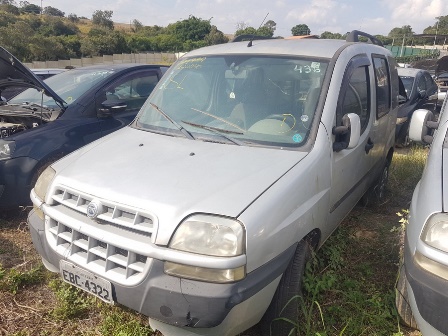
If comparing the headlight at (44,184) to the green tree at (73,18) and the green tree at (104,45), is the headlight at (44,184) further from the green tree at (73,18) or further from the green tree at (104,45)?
the green tree at (73,18)

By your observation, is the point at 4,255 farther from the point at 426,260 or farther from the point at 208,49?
the point at 426,260

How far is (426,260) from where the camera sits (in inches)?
75.8

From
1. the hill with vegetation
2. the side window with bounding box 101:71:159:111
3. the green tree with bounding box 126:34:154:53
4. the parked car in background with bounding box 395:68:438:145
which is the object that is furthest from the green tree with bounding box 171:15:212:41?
the side window with bounding box 101:71:159:111

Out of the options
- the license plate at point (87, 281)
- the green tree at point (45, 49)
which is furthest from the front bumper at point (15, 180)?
the green tree at point (45, 49)

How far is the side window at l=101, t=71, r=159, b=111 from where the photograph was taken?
4.83 meters

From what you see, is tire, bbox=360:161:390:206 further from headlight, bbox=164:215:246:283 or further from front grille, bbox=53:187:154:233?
front grille, bbox=53:187:154:233

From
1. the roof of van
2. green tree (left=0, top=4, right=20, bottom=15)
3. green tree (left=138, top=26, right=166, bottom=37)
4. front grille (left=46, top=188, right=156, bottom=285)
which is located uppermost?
green tree (left=0, top=4, right=20, bottom=15)

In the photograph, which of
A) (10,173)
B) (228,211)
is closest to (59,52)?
(10,173)

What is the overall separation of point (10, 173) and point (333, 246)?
3.15 meters

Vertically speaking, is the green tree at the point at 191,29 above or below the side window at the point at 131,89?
above

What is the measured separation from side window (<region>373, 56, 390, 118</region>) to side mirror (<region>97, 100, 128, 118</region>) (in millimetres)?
2830

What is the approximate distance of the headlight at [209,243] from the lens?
190cm

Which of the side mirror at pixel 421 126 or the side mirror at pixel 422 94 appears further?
the side mirror at pixel 422 94

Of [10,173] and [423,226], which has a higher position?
[423,226]
